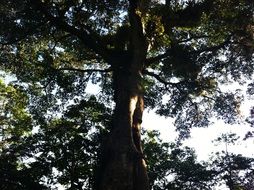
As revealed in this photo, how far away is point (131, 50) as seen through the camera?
1532 centimetres

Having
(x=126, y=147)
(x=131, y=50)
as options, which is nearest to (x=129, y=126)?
(x=126, y=147)

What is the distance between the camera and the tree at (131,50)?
13852 mm

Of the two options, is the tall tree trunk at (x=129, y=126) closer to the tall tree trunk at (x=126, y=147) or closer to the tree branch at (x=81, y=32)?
the tall tree trunk at (x=126, y=147)

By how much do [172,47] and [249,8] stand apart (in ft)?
12.3

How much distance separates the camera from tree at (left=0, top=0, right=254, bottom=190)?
45.4 feet

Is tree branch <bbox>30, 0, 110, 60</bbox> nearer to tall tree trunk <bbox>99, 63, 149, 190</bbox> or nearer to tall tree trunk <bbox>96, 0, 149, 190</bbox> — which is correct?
tall tree trunk <bbox>96, 0, 149, 190</bbox>

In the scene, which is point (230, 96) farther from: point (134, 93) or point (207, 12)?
point (134, 93)

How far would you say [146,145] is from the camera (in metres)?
18.4

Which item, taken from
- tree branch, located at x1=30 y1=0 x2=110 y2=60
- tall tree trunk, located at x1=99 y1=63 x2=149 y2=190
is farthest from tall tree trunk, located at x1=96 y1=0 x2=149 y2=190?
tree branch, located at x1=30 y1=0 x2=110 y2=60

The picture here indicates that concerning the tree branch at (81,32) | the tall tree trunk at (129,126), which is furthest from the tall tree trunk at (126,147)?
the tree branch at (81,32)

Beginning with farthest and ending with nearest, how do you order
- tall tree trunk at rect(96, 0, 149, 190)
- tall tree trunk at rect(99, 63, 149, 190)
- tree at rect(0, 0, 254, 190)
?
tree at rect(0, 0, 254, 190)
tall tree trunk at rect(96, 0, 149, 190)
tall tree trunk at rect(99, 63, 149, 190)

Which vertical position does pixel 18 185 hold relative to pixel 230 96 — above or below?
below

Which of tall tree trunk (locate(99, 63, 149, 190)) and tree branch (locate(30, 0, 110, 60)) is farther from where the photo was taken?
tree branch (locate(30, 0, 110, 60))

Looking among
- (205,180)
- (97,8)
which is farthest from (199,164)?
(97,8)
